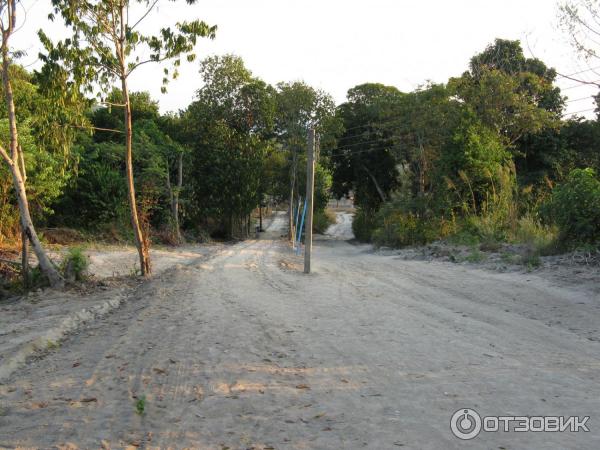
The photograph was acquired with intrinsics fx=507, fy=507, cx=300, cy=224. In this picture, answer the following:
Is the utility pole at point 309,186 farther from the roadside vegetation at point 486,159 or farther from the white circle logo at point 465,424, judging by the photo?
the white circle logo at point 465,424

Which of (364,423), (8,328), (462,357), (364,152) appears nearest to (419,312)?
(462,357)

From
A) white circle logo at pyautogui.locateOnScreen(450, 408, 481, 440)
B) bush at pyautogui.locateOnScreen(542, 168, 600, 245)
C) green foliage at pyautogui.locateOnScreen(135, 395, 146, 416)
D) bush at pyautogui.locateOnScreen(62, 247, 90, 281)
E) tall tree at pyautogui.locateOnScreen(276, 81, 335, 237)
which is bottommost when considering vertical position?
green foliage at pyautogui.locateOnScreen(135, 395, 146, 416)

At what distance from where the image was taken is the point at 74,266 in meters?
10.7

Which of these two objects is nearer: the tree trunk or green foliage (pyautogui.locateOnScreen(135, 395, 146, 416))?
green foliage (pyautogui.locateOnScreen(135, 395, 146, 416))

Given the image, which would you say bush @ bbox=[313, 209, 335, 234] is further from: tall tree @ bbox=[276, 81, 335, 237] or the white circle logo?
the white circle logo

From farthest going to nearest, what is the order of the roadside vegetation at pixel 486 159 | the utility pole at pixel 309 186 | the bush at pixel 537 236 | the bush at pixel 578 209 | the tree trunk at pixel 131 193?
the utility pole at pixel 309 186 < the roadside vegetation at pixel 486 159 < the bush at pixel 537 236 < the tree trunk at pixel 131 193 < the bush at pixel 578 209

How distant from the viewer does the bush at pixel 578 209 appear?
11.3m

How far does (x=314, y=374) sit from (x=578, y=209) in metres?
9.26

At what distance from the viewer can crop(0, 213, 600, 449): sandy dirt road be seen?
369cm

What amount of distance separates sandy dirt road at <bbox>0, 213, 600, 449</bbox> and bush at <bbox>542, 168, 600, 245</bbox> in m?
3.19

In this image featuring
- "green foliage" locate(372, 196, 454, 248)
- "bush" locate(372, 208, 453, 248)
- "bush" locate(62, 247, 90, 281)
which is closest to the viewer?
"bush" locate(62, 247, 90, 281)

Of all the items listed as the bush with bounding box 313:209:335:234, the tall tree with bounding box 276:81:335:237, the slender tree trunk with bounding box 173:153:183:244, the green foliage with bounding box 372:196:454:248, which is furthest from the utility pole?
the bush with bounding box 313:209:335:234

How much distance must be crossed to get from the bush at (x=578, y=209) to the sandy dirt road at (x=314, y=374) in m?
3.19

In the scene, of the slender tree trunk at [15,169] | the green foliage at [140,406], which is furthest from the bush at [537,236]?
the slender tree trunk at [15,169]
